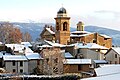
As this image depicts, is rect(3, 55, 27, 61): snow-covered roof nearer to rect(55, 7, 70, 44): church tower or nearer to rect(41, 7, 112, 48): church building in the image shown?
rect(41, 7, 112, 48): church building

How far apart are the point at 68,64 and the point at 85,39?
20.9 meters

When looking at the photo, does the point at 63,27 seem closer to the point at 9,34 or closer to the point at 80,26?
the point at 80,26

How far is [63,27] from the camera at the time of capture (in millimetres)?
86562

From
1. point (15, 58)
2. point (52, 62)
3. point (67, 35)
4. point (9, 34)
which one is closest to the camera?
point (52, 62)

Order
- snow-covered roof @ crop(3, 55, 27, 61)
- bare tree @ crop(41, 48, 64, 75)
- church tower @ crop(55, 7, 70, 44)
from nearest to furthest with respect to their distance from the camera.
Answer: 1. bare tree @ crop(41, 48, 64, 75)
2. snow-covered roof @ crop(3, 55, 27, 61)
3. church tower @ crop(55, 7, 70, 44)

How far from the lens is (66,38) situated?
283 ft

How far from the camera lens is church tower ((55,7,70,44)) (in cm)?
8556

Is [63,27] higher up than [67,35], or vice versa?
[63,27]

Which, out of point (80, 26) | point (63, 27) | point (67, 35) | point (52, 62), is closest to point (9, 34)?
point (80, 26)

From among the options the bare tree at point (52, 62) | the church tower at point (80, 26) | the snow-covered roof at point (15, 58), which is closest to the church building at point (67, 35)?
the church tower at point (80, 26)

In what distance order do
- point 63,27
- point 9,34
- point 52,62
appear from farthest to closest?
point 9,34 → point 63,27 → point 52,62

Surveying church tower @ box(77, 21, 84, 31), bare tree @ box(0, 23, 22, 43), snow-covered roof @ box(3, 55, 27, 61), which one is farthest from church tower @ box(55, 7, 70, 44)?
bare tree @ box(0, 23, 22, 43)

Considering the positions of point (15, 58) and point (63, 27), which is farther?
point (63, 27)

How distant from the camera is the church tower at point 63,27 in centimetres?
8556
